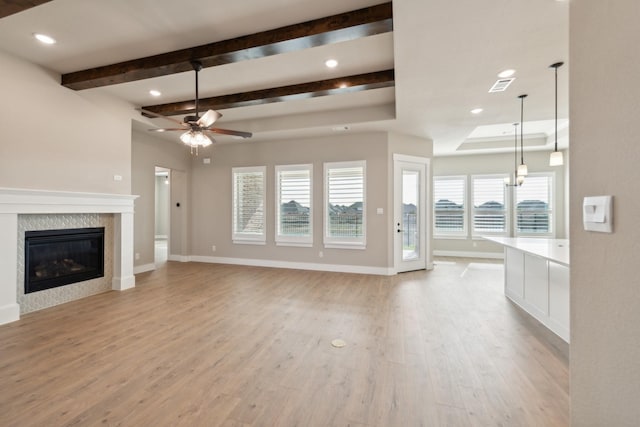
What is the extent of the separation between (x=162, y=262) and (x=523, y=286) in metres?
7.50

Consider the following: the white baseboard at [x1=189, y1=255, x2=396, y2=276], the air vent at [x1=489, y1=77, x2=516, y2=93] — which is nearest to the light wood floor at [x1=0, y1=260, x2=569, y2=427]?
the white baseboard at [x1=189, y1=255, x2=396, y2=276]

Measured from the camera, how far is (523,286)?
378 cm

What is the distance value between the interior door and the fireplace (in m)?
5.33

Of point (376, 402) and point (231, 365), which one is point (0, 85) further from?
point (376, 402)

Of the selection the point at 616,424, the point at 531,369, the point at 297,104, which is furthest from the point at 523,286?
the point at 297,104

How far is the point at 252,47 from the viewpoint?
9.95ft

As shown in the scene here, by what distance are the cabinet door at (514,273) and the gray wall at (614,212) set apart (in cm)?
340

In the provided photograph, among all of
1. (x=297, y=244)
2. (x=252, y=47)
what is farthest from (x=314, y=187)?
(x=252, y=47)

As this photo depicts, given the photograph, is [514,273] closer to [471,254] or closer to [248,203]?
[471,254]

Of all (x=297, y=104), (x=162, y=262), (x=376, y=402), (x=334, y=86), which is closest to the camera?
(x=376, y=402)

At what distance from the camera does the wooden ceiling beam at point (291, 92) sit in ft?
12.9

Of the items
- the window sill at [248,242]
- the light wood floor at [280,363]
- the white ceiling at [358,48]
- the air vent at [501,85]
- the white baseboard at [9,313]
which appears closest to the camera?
the light wood floor at [280,363]

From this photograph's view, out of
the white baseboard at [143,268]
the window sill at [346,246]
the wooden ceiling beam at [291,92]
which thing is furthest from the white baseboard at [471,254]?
the white baseboard at [143,268]

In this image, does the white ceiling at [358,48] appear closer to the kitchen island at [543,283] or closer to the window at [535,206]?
the kitchen island at [543,283]
